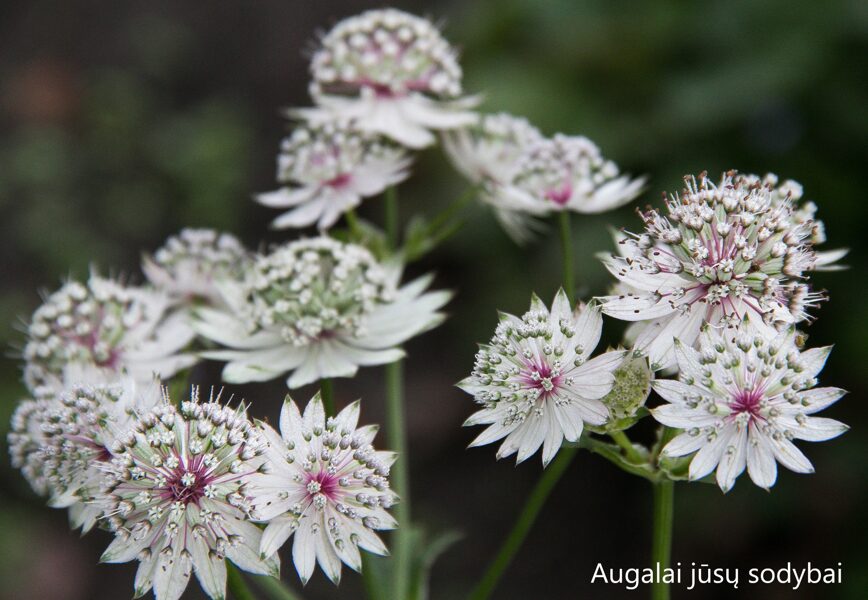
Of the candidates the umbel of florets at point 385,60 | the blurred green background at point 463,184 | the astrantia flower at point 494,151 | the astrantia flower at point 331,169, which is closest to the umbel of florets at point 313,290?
the astrantia flower at point 331,169

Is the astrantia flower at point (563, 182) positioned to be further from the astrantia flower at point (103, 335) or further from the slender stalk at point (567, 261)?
the astrantia flower at point (103, 335)

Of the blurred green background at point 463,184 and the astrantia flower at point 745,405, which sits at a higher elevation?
the blurred green background at point 463,184

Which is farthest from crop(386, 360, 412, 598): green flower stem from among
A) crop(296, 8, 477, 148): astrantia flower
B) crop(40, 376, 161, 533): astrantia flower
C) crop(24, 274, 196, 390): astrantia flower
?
crop(296, 8, 477, 148): astrantia flower

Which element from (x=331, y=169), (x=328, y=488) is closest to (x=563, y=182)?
(x=331, y=169)

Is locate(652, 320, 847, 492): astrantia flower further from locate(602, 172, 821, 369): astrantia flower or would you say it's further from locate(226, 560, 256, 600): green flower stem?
locate(226, 560, 256, 600): green flower stem

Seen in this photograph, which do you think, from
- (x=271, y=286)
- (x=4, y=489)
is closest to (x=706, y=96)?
(x=271, y=286)

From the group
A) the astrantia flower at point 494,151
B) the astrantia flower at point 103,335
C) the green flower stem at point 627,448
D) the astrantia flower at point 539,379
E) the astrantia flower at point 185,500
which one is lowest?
the astrantia flower at point 185,500

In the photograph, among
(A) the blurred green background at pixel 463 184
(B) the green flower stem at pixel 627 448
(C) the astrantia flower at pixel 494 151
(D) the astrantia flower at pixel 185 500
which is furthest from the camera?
(A) the blurred green background at pixel 463 184
